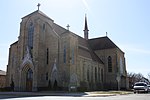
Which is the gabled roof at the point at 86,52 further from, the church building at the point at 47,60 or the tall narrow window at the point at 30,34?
the tall narrow window at the point at 30,34

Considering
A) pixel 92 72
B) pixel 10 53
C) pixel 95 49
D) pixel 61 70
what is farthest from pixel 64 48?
pixel 95 49

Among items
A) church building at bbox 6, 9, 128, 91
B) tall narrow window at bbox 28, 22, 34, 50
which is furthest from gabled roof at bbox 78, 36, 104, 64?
tall narrow window at bbox 28, 22, 34, 50

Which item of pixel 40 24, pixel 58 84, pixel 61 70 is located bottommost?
pixel 58 84

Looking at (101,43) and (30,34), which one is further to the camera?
(101,43)

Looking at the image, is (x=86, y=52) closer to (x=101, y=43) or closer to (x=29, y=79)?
(x=101, y=43)

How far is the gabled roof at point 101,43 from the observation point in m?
51.8

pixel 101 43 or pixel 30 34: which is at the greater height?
pixel 101 43

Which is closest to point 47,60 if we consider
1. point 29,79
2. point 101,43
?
point 29,79

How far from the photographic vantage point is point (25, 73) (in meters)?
36.2

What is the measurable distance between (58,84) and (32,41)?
1060 centimetres

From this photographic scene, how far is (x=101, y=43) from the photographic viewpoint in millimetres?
54250

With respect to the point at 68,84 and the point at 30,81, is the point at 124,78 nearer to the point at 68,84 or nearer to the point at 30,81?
the point at 68,84

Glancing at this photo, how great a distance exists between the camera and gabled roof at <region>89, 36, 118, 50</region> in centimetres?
5182

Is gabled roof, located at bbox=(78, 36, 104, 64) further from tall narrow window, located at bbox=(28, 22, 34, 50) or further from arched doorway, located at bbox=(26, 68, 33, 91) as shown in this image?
arched doorway, located at bbox=(26, 68, 33, 91)
